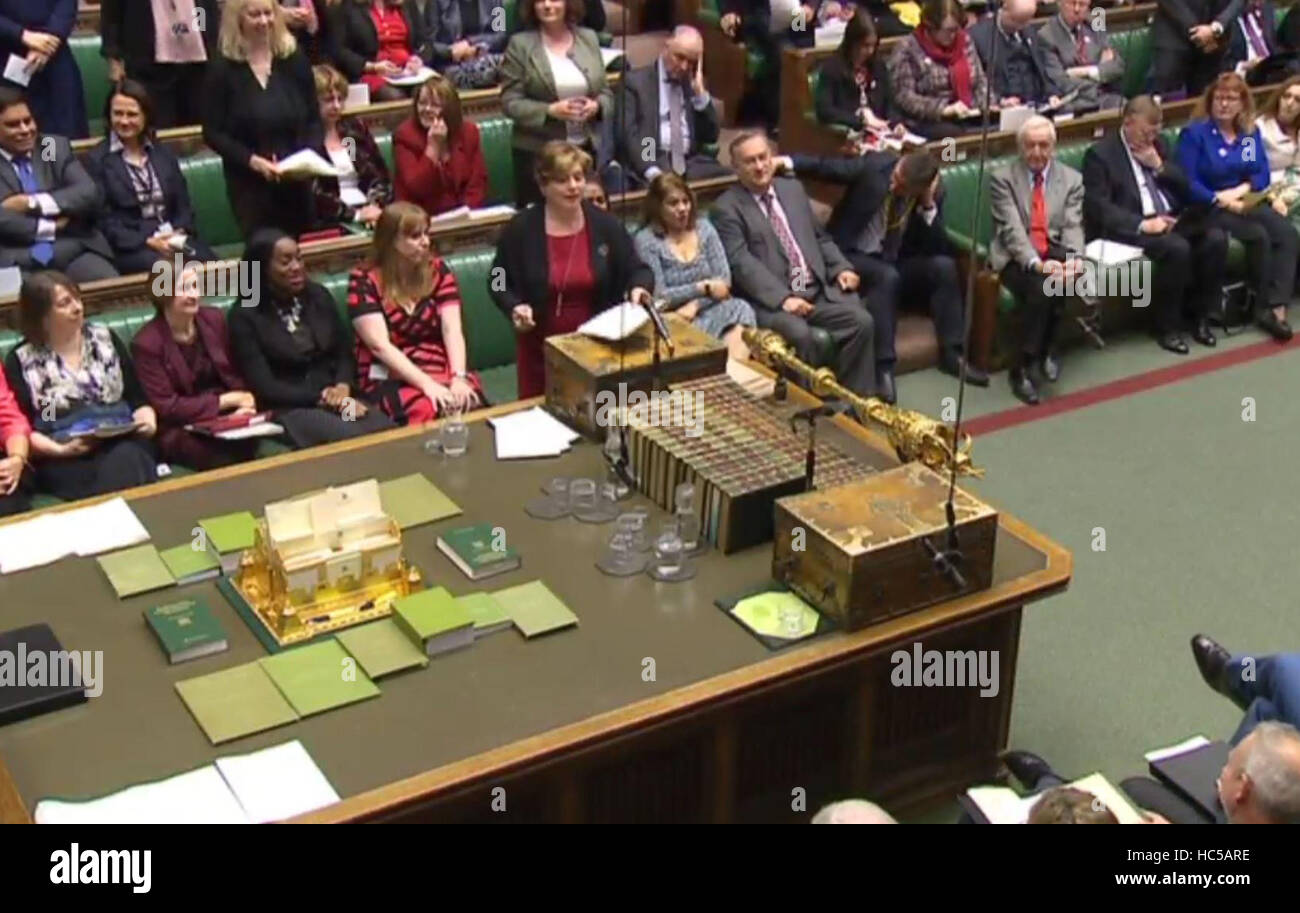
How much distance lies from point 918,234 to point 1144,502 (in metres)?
1.53

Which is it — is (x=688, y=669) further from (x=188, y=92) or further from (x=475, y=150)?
(x=188, y=92)

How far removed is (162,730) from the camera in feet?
11.6

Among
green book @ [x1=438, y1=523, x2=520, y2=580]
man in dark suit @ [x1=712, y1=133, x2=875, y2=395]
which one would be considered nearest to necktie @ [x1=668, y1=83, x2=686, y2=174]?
man in dark suit @ [x1=712, y1=133, x2=875, y2=395]

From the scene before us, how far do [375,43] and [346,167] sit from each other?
104 cm

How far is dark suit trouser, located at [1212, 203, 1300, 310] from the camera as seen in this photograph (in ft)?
24.3

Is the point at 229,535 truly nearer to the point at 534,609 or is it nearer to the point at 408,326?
the point at 534,609

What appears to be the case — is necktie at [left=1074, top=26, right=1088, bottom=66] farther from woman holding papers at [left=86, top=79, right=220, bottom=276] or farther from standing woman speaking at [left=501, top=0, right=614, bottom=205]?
woman holding papers at [left=86, top=79, right=220, bottom=276]

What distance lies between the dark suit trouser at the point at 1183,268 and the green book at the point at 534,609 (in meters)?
4.08

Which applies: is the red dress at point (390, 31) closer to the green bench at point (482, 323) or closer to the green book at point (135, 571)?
the green bench at point (482, 323)

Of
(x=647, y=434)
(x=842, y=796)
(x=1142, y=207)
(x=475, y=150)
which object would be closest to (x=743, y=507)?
(x=647, y=434)

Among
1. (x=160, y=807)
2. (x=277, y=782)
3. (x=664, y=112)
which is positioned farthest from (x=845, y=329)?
(x=160, y=807)

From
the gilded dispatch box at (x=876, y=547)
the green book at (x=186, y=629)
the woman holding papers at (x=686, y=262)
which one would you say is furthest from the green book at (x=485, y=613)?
the woman holding papers at (x=686, y=262)

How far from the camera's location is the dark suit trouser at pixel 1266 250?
24.3 ft

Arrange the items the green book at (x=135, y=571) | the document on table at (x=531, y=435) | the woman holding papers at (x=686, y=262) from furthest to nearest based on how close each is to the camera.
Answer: the woman holding papers at (x=686, y=262) → the document on table at (x=531, y=435) → the green book at (x=135, y=571)
